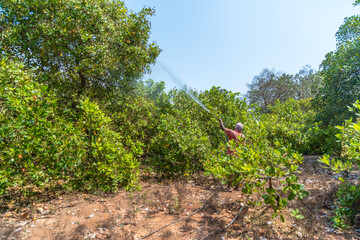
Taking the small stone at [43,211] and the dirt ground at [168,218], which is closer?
the dirt ground at [168,218]

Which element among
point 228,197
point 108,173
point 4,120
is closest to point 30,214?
point 108,173

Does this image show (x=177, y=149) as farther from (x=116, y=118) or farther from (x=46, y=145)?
(x=46, y=145)

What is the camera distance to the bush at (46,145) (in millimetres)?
4004

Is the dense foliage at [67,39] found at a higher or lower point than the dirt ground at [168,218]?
higher

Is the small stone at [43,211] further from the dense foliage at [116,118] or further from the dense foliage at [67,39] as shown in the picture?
the dense foliage at [67,39]

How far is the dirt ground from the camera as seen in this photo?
12.2 feet

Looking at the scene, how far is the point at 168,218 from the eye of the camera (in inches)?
177

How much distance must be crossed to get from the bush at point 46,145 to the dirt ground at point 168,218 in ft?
2.07

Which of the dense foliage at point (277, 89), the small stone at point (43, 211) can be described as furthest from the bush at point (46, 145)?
the dense foliage at point (277, 89)

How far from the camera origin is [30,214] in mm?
4324

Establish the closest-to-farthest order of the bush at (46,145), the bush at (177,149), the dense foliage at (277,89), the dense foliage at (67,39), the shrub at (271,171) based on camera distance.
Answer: the shrub at (271,171) → the bush at (46,145) → the dense foliage at (67,39) → the bush at (177,149) → the dense foliage at (277,89)

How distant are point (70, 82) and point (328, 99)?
12.5m

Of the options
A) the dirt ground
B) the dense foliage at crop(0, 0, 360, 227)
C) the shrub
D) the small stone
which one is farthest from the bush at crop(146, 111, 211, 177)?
the small stone

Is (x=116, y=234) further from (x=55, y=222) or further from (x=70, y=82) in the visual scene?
(x=70, y=82)
